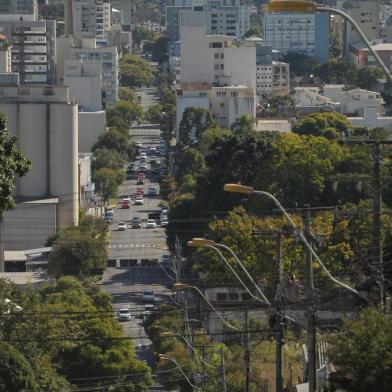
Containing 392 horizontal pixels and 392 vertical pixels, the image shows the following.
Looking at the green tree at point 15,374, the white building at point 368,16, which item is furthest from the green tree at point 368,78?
the green tree at point 15,374

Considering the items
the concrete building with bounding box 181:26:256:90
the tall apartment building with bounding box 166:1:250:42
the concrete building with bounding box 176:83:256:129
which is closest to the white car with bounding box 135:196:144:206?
the concrete building with bounding box 176:83:256:129

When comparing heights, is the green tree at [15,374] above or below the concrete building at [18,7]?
below

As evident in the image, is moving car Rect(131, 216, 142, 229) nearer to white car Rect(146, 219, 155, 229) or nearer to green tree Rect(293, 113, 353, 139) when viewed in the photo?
white car Rect(146, 219, 155, 229)

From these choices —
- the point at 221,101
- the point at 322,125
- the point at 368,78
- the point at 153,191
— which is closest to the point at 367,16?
the point at 368,78

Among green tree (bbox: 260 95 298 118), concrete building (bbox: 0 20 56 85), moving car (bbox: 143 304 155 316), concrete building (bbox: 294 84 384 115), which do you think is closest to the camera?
moving car (bbox: 143 304 155 316)

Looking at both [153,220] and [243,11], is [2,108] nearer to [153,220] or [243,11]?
[153,220]

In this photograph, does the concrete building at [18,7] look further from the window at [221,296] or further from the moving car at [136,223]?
the window at [221,296]
